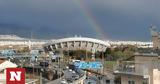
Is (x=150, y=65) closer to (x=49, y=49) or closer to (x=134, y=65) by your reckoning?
(x=134, y=65)

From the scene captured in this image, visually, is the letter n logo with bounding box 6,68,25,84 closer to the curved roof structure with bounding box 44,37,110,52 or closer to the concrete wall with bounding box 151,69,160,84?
the concrete wall with bounding box 151,69,160,84

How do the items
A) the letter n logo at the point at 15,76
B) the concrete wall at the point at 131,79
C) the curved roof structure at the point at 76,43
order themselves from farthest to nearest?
the curved roof structure at the point at 76,43, the concrete wall at the point at 131,79, the letter n logo at the point at 15,76

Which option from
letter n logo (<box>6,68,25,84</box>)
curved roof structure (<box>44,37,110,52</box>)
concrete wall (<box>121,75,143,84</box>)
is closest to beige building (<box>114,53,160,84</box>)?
concrete wall (<box>121,75,143,84</box>)

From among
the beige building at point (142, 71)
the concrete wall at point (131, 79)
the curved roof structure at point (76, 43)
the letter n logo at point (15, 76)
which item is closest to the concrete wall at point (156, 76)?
the beige building at point (142, 71)

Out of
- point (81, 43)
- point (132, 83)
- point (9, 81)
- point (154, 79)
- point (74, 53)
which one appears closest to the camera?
point (9, 81)

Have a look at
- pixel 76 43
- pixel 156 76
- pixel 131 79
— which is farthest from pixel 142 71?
pixel 76 43

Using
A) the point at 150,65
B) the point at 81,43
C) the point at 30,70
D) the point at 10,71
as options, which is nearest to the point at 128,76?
the point at 150,65

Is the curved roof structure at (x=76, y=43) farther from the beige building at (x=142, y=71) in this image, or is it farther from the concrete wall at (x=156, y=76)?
the concrete wall at (x=156, y=76)

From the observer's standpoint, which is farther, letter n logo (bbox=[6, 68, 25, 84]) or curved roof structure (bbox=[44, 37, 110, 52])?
curved roof structure (bbox=[44, 37, 110, 52])
